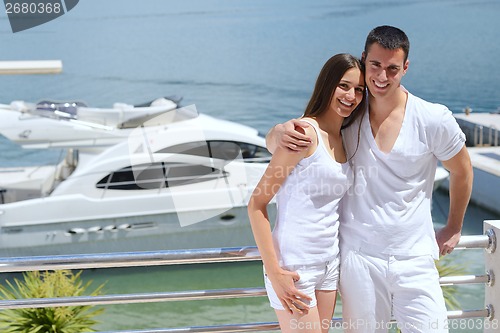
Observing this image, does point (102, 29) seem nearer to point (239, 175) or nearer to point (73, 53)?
point (73, 53)

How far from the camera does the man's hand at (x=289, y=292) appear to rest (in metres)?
1.82

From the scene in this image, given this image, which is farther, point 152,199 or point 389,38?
point 152,199

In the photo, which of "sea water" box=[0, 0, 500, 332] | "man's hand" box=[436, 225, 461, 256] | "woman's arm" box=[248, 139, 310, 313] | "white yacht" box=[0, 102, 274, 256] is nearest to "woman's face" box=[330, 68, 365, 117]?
"woman's arm" box=[248, 139, 310, 313]

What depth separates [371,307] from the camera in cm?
189

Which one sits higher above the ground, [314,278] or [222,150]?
[314,278]

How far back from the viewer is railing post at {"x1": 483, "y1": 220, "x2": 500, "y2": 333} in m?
2.31

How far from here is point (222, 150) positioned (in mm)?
11539

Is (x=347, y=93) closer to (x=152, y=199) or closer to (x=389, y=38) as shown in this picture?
(x=389, y=38)

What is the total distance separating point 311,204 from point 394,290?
1.06 feet

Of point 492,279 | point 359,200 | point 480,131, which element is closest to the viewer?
point 359,200

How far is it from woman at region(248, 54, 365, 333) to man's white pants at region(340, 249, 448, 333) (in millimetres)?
54
